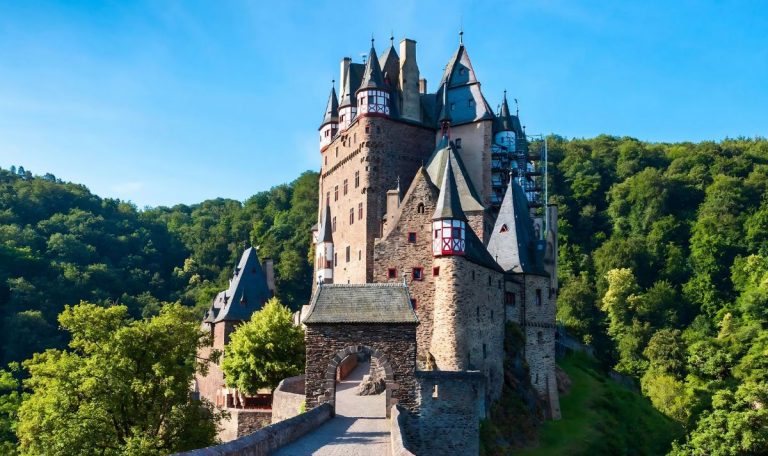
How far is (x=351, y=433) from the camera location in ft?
89.5

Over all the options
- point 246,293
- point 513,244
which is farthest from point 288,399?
point 246,293

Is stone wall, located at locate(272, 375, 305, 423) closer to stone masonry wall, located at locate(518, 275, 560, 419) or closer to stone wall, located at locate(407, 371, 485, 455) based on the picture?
stone wall, located at locate(407, 371, 485, 455)

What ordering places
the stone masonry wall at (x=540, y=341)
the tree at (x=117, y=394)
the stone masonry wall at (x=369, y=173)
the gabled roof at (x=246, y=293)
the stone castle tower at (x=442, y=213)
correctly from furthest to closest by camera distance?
the gabled roof at (x=246, y=293), the stone masonry wall at (x=369, y=173), the stone masonry wall at (x=540, y=341), the stone castle tower at (x=442, y=213), the tree at (x=117, y=394)

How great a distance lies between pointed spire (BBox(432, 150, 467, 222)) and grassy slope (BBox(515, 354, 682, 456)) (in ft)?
38.3

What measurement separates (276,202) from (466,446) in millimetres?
92901

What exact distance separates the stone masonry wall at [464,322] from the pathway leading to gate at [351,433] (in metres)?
4.65

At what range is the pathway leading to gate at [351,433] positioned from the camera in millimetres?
23516

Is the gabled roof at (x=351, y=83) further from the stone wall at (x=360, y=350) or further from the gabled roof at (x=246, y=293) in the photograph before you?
the stone wall at (x=360, y=350)

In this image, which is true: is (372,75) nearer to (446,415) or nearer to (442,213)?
(442,213)

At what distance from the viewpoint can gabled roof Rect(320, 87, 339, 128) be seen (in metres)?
65.8

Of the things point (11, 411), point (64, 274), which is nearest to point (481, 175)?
point (11, 411)

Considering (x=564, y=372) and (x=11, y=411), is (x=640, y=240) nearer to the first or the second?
(x=564, y=372)

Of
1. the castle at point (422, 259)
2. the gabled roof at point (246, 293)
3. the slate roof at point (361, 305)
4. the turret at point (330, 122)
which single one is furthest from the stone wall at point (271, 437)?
the turret at point (330, 122)

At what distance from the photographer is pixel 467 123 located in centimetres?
5672
